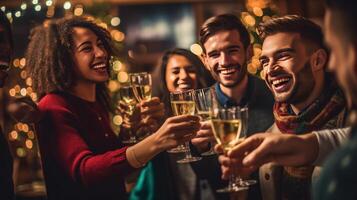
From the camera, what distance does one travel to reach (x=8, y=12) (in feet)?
7.10

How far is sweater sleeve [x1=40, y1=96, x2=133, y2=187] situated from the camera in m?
1.83

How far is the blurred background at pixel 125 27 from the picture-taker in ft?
7.24

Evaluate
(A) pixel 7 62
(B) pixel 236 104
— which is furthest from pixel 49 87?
(B) pixel 236 104

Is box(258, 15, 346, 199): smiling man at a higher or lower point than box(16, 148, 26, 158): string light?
higher

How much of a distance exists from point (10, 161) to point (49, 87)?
11.8 inches

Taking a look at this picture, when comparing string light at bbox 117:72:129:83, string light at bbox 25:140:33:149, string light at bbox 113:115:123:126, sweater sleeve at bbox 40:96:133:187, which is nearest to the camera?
sweater sleeve at bbox 40:96:133:187

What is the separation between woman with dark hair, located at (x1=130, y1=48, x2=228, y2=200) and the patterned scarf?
34 cm

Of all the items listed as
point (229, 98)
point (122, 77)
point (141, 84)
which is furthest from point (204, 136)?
point (122, 77)

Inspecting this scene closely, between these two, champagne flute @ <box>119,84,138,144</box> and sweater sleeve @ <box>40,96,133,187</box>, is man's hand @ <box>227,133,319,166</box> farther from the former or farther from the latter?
champagne flute @ <box>119,84,138,144</box>

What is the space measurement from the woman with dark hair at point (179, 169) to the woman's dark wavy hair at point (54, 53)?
27 cm

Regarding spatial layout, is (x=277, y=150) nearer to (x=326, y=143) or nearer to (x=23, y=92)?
(x=326, y=143)

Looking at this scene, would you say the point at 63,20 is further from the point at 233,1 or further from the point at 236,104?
the point at 233,1

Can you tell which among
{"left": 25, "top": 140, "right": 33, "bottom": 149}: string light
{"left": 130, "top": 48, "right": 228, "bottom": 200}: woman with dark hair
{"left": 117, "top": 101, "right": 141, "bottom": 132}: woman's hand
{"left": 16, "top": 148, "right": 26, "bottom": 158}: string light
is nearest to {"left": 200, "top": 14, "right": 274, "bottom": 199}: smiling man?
{"left": 130, "top": 48, "right": 228, "bottom": 200}: woman with dark hair

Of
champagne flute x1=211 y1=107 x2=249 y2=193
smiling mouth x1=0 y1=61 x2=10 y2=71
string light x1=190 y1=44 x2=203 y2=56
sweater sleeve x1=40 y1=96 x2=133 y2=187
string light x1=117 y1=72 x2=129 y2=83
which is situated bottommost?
sweater sleeve x1=40 y1=96 x2=133 y2=187
